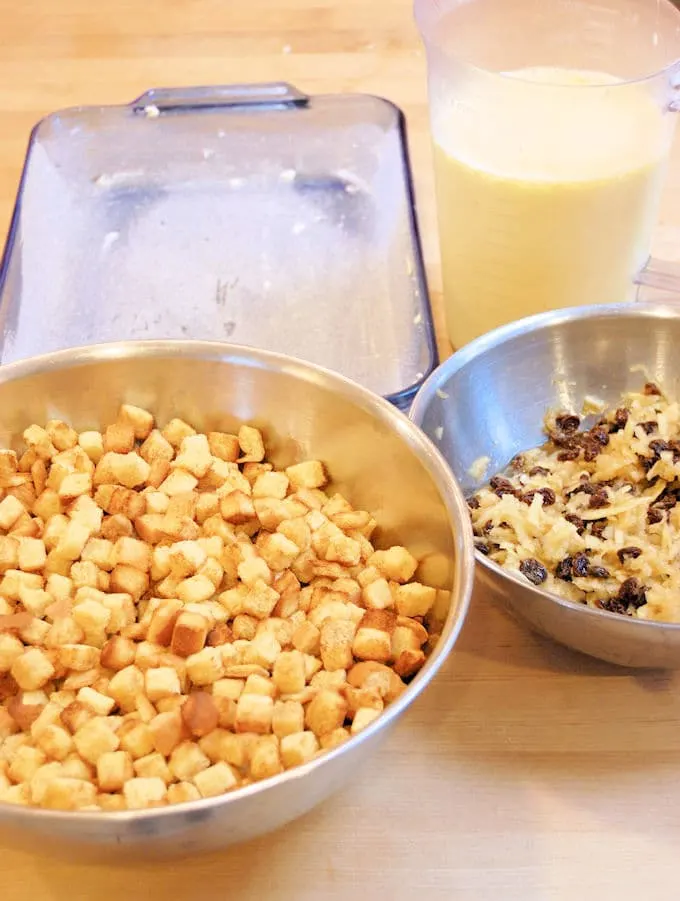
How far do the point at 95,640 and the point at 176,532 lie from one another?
148 millimetres

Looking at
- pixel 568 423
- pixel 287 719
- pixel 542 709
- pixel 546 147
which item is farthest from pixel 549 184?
pixel 287 719

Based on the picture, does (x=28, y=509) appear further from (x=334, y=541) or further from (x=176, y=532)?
(x=334, y=541)

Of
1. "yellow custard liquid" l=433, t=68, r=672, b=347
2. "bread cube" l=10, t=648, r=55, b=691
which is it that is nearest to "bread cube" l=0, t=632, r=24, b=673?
"bread cube" l=10, t=648, r=55, b=691

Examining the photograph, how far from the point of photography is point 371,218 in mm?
1701

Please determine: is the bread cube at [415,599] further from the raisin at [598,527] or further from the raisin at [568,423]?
the raisin at [568,423]

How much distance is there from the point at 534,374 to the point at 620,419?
13cm

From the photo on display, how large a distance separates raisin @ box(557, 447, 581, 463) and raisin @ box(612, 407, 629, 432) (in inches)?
2.3

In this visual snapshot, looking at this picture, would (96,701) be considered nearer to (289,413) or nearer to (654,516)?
(289,413)

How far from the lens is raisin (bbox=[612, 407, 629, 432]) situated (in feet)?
3.87

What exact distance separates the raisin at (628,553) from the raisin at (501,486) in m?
0.15

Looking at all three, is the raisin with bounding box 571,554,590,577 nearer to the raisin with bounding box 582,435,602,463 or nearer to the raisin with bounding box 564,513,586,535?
the raisin with bounding box 564,513,586,535

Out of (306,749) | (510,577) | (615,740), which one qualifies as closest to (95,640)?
(306,749)

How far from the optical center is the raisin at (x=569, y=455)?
3.82ft

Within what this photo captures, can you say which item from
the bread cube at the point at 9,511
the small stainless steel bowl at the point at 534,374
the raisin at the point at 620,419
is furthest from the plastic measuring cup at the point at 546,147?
the bread cube at the point at 9,511
